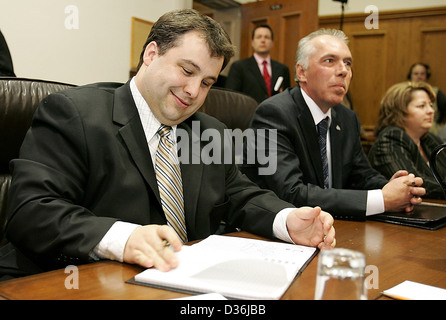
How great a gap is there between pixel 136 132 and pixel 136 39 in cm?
285

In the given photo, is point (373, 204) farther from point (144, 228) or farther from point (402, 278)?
point (144, 228)

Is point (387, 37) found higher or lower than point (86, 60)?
higher

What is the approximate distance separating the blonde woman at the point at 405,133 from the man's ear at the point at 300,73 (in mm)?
793

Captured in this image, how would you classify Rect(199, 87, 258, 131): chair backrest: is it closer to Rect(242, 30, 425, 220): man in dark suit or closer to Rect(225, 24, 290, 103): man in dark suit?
Rect(242, 30, 425, 220): man in dark suit

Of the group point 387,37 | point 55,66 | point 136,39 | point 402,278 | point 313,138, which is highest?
point 387,37

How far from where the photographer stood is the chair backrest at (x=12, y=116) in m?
1.28

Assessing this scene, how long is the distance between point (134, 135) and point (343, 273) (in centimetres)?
71

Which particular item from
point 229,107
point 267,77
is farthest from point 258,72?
point 229,107

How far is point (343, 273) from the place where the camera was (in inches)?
24.3

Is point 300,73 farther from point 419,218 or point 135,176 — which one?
point 135,176

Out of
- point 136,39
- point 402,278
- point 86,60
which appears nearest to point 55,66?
point 86,60

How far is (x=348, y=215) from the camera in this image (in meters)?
1.44

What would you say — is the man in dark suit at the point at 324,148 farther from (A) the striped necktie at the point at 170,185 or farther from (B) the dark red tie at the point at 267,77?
(B) the dark red tie at the point at 267,77

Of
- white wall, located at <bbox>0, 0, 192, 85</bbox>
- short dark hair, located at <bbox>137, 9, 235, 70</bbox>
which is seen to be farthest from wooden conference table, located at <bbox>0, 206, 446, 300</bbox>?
white wall, located at <bbox>0, 0, 192, 85</bbox>
